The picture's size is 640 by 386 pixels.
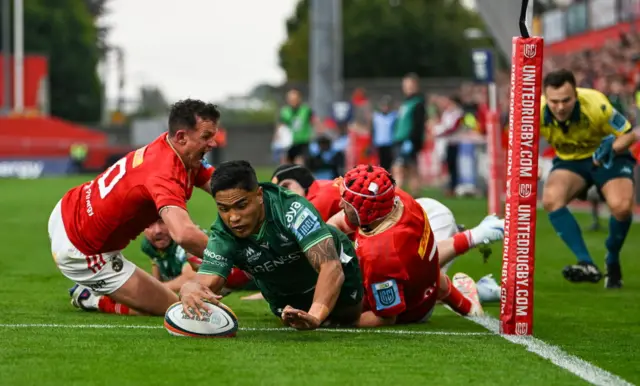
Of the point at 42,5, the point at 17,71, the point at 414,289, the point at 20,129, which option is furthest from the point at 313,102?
the point at 42,5

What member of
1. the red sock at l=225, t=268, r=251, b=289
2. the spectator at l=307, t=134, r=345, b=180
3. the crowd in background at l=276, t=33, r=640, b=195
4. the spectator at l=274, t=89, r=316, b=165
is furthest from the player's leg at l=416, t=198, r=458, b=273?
the spectator at l=274, t=89, r=316, b=165

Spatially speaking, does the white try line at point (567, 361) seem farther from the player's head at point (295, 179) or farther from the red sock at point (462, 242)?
the player's head at point (295, 179)

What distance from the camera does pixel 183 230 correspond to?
8.26 meters

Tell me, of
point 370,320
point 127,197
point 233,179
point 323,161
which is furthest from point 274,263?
point 323,161

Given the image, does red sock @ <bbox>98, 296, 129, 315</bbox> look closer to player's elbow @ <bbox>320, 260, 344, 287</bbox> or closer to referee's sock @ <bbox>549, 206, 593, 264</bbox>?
player's elbow @ <bbox>320, 260, 344, 287</bbox>

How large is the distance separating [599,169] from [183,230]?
5046 millimetres

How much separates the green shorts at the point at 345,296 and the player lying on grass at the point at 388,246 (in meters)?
0.13

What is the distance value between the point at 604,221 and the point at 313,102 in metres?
15.3

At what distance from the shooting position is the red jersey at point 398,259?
8547 mm

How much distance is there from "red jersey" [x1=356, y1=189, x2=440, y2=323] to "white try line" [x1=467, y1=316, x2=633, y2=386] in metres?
0.60

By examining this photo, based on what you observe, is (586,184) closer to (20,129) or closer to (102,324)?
(102,324)

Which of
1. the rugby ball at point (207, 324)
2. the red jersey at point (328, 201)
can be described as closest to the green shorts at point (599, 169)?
the red jersey at point (328, 201)

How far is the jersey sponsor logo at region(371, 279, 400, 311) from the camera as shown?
28.3 ft

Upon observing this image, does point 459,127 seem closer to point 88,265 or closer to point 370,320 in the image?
point 88,265
